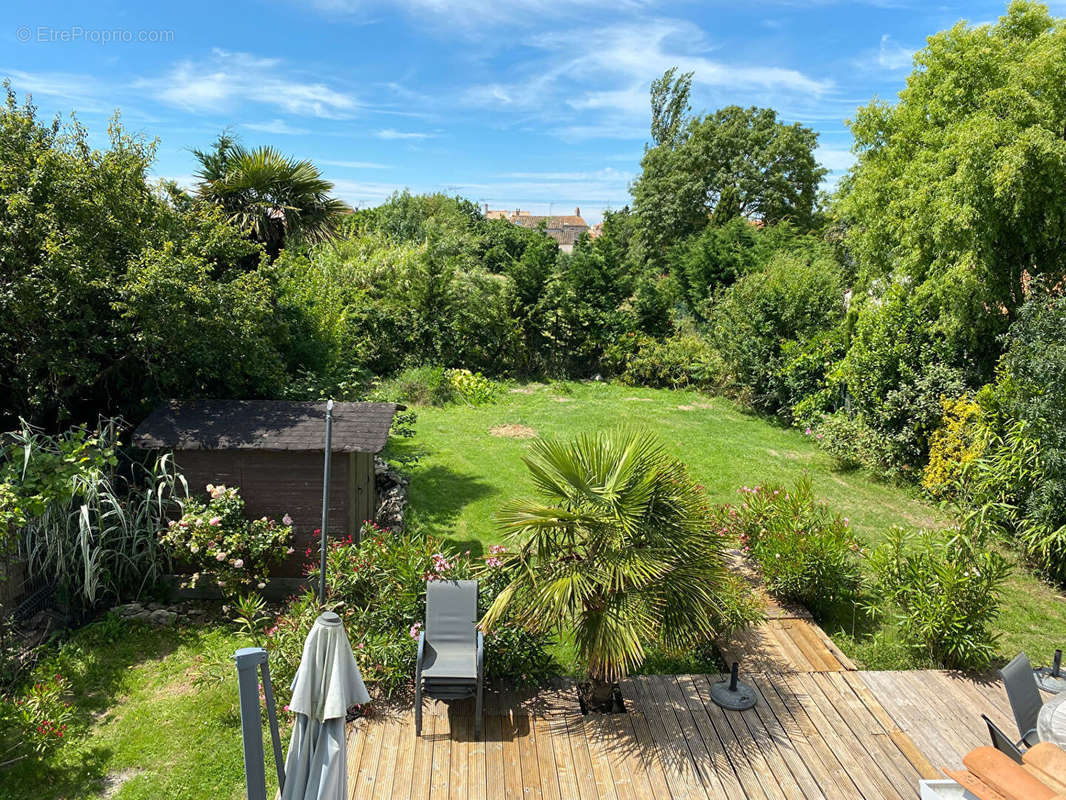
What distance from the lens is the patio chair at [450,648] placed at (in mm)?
4531

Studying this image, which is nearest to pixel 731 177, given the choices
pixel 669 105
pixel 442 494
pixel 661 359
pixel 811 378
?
pixel 669 105

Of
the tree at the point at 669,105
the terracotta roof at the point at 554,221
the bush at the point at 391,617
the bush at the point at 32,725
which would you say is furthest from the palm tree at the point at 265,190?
the terracotta roof at the point at 554,221

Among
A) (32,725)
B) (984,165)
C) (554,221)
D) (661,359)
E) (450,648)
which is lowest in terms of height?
(32,725)

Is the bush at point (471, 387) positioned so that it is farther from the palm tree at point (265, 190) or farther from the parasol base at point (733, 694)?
the parasol base at point (733, 694)

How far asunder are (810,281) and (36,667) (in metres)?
14.9

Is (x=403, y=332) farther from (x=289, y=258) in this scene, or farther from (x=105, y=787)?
(x=105, y=787)

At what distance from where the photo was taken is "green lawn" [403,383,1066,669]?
687 cm

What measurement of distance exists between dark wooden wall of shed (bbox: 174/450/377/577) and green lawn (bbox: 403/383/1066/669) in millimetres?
2006

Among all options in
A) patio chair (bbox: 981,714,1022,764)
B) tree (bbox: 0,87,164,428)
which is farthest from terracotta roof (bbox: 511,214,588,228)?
patio chair (bbox: 981,714,1022,764)

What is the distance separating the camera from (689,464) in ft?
38.1

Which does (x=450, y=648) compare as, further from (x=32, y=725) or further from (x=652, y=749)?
(x=32, y=725)

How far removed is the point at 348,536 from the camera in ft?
22.0

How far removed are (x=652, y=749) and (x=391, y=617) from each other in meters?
2.21

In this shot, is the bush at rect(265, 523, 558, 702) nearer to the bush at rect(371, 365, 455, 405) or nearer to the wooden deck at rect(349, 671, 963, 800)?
the wooden deck at rect(349, 671, 963, 800)
